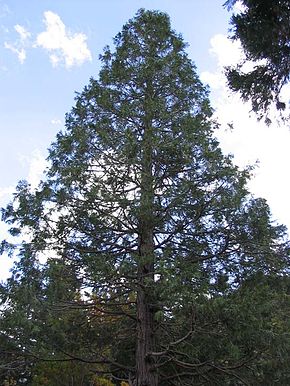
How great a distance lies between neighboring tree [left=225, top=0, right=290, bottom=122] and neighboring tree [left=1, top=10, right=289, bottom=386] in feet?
7.17

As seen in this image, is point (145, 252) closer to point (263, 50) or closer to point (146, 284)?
point (146, 284)

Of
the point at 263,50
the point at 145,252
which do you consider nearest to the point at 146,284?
the point at 145,252


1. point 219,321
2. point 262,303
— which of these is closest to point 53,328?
point 219,321

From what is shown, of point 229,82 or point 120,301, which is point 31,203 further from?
point 229,82

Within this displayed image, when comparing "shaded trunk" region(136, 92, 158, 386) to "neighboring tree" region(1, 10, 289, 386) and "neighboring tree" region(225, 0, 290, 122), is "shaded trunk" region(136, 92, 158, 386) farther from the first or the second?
"neighboring tree" region(225, 0, 290, 122)

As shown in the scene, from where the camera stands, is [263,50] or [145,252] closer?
[263,50]

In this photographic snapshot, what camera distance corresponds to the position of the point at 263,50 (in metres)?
5.26

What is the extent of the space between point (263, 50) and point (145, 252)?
3.72m

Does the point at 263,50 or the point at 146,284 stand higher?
the point at 263,50

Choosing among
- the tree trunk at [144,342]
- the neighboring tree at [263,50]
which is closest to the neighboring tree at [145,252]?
the tree trunk at [144,342]

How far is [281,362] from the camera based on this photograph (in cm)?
703

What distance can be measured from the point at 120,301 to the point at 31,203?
254 cm

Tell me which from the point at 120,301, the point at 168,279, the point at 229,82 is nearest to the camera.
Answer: the point at 229,82

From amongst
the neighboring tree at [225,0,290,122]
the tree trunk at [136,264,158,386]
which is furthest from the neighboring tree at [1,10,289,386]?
the neighboring tree at [225,0,290,122]
